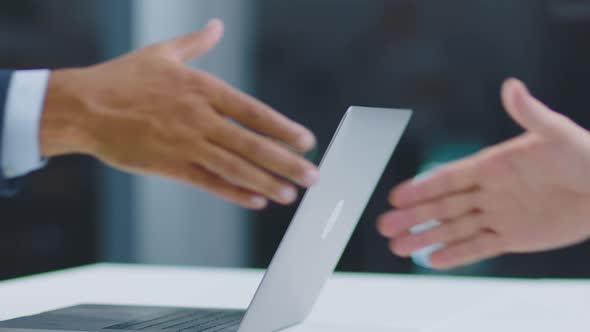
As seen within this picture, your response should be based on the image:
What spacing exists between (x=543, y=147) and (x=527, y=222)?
5.2 inches

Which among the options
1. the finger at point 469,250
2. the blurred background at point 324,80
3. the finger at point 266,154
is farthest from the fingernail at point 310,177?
the blurred background at point 324,80

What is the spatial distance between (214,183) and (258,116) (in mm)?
139

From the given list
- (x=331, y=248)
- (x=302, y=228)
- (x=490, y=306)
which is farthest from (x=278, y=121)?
(x=490, y=306)

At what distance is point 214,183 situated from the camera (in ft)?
3.87

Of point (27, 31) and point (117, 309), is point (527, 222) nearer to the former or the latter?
point (117, 309)

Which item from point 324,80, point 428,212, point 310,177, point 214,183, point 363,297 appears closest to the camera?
point 310,177

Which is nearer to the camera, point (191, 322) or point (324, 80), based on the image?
point (191, 322)

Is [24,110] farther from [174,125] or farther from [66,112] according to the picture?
[174,125]

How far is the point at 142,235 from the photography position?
415 centimetres

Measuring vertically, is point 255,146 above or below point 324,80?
below

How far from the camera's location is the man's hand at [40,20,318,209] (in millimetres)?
1108

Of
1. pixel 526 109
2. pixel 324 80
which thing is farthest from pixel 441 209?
pixel 324 80

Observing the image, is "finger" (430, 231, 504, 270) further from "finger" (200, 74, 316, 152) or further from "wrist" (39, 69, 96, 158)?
"wrist" (39, 69, 96, 158)

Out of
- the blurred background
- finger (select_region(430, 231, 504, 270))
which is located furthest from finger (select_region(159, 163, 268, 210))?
the blurred background
